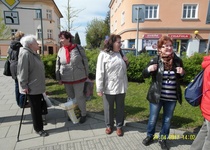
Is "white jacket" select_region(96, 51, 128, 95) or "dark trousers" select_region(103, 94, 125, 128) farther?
"dark trousers" select_region(103, 94, 125, 128)

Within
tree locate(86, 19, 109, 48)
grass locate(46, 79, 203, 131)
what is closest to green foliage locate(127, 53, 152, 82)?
grass locate(46, 79, 203, 131)

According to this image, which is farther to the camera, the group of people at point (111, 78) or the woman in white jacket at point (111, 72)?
the woman in white jacket at point (111, 72)

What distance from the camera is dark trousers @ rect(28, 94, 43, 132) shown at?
316cm

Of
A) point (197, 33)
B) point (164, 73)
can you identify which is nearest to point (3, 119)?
point (164, 73)

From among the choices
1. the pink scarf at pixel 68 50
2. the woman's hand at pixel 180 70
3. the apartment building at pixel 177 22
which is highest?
the apartment building at pixel 177 22

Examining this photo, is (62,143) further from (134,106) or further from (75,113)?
(134,106)

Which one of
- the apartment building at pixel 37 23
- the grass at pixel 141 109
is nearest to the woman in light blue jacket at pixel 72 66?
the grass at pixel 141 109

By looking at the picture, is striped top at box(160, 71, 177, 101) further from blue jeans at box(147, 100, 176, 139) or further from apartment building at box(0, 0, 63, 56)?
apartment building at box(0, 0, 63, 56)

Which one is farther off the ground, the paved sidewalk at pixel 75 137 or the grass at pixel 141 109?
the grass at pixel 141 109

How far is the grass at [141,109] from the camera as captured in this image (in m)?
3.73

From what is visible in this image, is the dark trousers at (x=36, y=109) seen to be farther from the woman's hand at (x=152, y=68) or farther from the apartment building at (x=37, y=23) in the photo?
the apartment building at (x=37, y=23)

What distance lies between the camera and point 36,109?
3203 mm

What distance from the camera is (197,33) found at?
63.5 ft

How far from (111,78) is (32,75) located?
4.66ft
